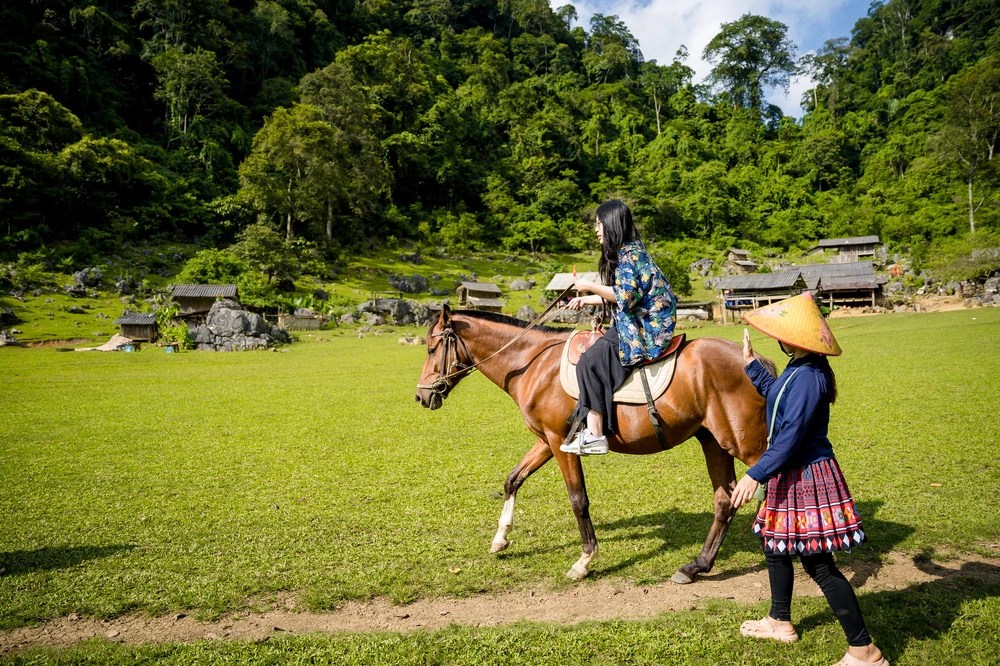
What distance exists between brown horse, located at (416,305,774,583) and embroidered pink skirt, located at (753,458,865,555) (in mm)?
1177

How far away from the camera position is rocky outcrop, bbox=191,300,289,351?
34469mm

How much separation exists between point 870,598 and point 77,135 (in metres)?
74.6

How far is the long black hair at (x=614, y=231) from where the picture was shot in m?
4.75

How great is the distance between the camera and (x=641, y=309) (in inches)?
188

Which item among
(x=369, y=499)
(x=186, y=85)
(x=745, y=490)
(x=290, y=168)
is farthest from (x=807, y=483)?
(x=186, y=85)

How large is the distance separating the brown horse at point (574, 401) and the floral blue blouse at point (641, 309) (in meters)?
0.39

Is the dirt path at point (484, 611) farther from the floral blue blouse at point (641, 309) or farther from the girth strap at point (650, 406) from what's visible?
the floral blue blouse at point (641, 309)

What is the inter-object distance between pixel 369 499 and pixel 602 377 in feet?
15.0

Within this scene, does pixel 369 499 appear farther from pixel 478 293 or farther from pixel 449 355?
pixel 478 293

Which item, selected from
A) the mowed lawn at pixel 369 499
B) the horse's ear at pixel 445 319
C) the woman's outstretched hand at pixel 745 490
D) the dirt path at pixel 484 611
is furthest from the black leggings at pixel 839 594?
the horse's ear at pixel 445 319

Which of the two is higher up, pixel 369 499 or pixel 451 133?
pixel 451 133

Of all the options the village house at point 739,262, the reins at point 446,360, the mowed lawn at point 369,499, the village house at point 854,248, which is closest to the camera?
the mowed lawn at point 369,499

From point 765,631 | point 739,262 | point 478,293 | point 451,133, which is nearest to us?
point 765,631

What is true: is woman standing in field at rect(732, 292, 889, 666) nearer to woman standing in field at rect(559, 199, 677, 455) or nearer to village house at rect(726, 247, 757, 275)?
woman standing in field at rect(559, 199, 677, 455)
